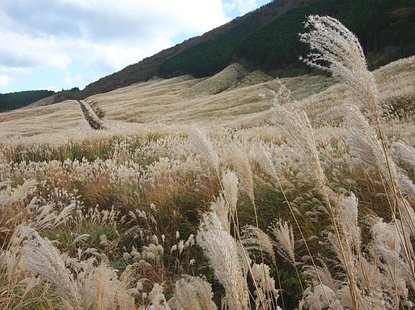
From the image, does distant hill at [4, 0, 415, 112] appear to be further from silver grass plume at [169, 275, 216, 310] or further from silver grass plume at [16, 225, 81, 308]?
silver grass plume at [16, 225, 81, 308]

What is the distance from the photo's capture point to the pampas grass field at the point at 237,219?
84.7 inches

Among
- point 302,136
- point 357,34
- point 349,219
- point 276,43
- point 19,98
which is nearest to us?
point 302,136

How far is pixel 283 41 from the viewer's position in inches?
3110

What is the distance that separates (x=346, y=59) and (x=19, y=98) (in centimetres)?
18418

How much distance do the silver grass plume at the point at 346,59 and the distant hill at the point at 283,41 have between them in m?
33.1

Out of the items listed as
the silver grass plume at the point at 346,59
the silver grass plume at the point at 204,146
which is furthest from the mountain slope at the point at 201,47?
the silver grass plume at the point at 346,59

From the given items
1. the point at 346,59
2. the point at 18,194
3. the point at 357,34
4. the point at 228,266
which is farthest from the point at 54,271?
the point at 357,34

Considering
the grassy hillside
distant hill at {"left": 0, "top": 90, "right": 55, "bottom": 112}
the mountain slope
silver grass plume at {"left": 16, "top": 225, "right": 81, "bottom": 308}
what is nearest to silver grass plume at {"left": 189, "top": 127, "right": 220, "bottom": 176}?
silver grass plume at {"left": 16, "top": 225, "right": 81, "bottom": 308}

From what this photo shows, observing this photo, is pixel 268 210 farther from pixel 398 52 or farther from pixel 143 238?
pixel 398 52

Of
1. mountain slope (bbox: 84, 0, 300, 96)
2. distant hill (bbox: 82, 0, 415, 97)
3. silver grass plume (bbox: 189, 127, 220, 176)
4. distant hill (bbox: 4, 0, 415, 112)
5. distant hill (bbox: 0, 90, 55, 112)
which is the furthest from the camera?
distant hill (bbox: 0, 90, 55, 112)

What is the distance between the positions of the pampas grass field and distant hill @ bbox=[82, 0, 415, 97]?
95.4 ft

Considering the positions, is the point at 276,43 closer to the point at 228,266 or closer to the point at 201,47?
the point at 201,47

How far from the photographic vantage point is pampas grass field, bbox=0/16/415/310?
2152 mm

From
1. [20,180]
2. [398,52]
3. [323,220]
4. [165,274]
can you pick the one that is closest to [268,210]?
[323,220]
